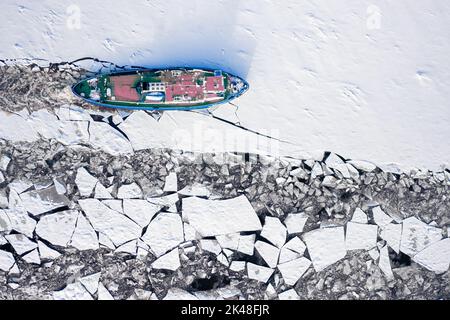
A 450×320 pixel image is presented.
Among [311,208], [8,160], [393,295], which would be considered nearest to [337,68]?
[311,208]

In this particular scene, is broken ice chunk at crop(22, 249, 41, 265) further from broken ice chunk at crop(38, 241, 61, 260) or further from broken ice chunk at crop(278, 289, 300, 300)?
broken ice chunk at crop(278, 289, 300, 300)

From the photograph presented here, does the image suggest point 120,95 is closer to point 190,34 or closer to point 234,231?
point 190,34

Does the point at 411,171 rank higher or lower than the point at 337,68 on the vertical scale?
lower

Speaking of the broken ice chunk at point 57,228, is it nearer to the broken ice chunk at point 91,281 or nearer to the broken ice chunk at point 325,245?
the broken ice chunk at point 91,281

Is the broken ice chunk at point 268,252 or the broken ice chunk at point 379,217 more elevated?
the broken ice chunk at point 379,217

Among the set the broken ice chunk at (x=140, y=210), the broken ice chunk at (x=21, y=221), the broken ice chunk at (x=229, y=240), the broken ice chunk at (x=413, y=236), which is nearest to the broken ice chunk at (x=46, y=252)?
the broken ice chunk at (x=21, y=221)

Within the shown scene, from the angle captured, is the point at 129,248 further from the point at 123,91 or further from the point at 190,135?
the point at 123,91
